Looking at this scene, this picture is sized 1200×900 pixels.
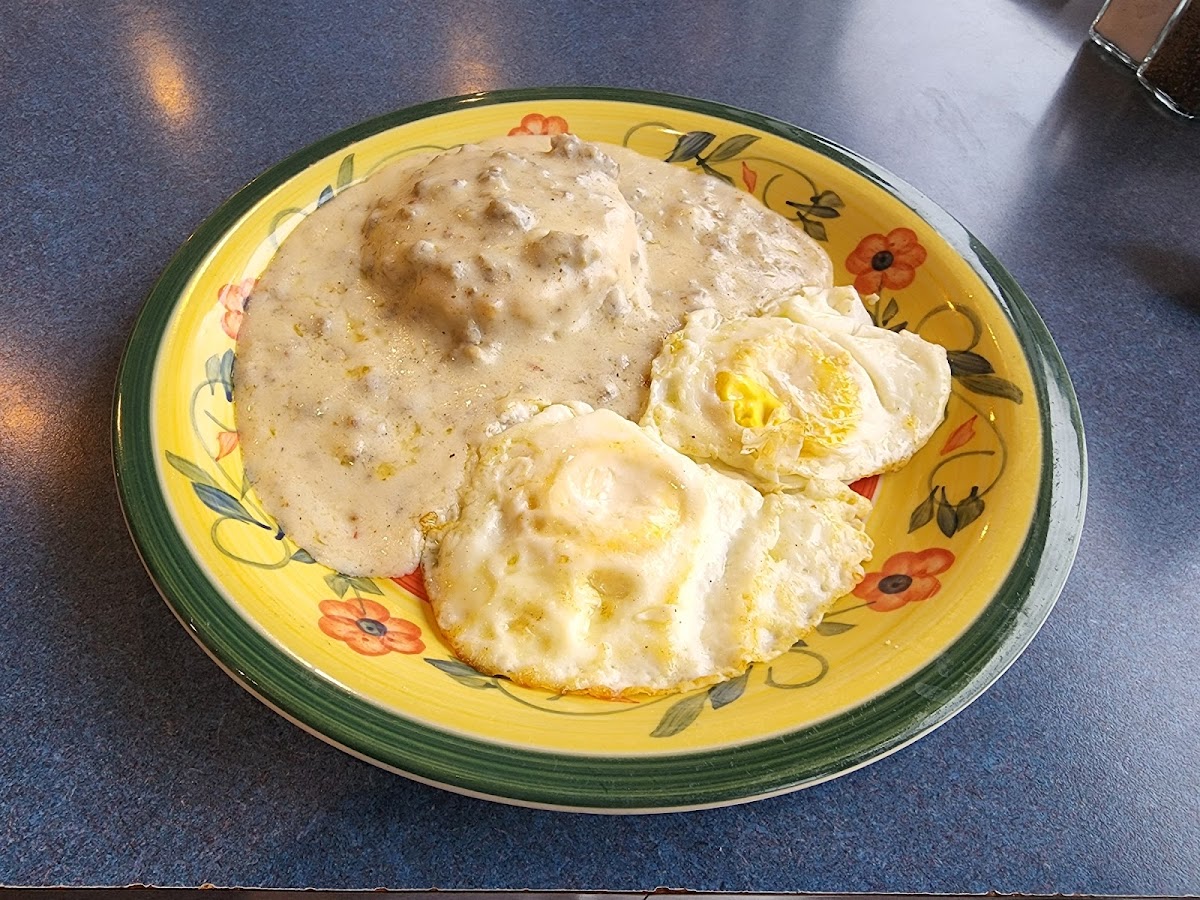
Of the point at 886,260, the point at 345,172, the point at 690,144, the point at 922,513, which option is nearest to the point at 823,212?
the point at 886,260

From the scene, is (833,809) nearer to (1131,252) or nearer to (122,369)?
(122,369)

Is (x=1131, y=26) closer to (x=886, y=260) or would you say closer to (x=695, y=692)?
(x=886, y=260)

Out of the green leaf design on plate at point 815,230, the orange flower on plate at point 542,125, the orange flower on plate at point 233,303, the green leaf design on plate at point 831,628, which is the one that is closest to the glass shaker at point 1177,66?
the green leaf design on plate at point 815,230

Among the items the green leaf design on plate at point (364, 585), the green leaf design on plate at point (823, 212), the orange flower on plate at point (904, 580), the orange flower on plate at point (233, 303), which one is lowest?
the green leaf design on plate at point (364, 585)

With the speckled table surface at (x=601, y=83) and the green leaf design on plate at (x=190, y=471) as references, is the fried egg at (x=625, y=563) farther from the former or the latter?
the green leaf design on plate at (x=190, y=471)

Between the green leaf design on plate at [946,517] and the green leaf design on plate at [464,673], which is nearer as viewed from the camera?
the green leaf design on plate at [464,673]

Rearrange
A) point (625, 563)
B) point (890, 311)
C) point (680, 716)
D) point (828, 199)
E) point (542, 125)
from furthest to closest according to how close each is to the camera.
Result: 1. point (542, 125)
2. point (828, 199)
3. point (890, 311)
4. point (625, 563)
5. point (680, 716)
